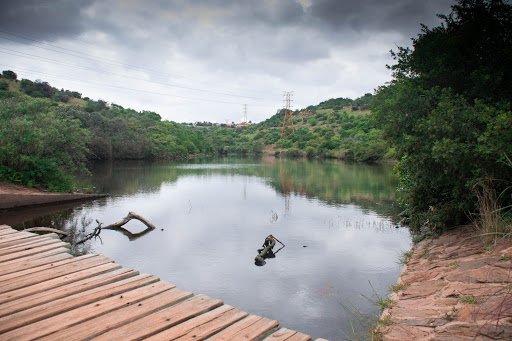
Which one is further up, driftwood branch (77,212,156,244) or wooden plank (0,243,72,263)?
wooden plank (0,243,72,263)

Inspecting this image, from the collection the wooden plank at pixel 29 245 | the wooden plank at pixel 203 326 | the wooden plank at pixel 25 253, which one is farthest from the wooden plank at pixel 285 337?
the wooden plank at pixel 29 245

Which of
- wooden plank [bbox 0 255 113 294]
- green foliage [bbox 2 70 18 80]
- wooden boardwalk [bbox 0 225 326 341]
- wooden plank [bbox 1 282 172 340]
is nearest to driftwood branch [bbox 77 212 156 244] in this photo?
wooden plank [bbox 0 255 113 294]

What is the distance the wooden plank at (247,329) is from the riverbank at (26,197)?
658 inches

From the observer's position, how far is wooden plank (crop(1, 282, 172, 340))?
362 cm

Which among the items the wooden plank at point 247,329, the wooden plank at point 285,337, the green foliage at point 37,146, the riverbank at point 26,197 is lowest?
the riverbank at point 26,197

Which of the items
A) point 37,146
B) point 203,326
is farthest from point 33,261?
point 37,146

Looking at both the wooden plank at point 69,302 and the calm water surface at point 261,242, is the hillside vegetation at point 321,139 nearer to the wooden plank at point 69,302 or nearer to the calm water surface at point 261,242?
the calm water surface at point 261,242

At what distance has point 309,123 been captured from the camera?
385 feet

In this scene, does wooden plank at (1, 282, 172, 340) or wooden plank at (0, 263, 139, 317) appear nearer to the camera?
wooden plank at (1, 282, 172, 340)

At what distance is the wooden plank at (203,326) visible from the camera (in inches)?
144

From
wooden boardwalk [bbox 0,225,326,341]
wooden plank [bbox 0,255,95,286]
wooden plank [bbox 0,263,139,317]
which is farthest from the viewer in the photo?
wooden plank [bbox 0,255,95,286]

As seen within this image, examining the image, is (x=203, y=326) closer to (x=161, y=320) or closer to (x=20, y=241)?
(x=161, y=320)

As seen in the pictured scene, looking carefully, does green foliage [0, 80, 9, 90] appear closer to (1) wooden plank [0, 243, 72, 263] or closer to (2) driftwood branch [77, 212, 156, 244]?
(2) driftwood branch [77, 212, 156, 244]

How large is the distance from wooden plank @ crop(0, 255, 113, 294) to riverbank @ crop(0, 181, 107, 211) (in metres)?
13.0
